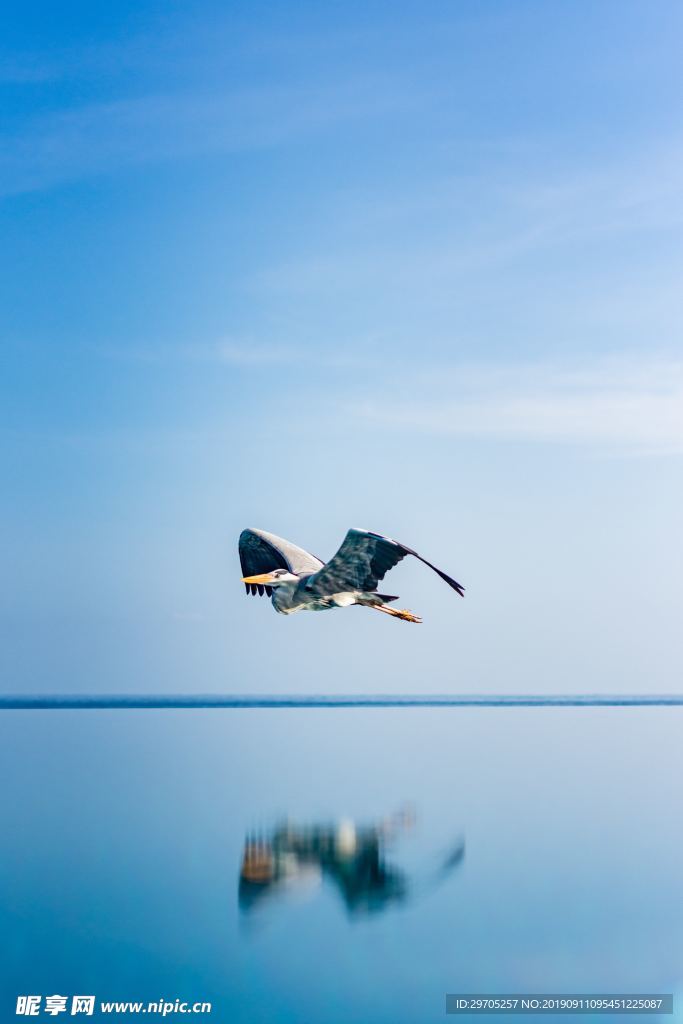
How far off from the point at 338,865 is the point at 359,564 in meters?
6.82

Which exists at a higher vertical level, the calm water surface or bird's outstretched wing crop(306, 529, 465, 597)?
bird's outstretched wing crop(306, 529, 465, 597)

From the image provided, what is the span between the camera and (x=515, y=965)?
15.4 m

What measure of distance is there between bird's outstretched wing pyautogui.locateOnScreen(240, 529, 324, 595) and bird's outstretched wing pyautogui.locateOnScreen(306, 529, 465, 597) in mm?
1835

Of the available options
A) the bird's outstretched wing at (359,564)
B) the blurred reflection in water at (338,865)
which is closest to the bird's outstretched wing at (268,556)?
the bird's outstretched wing at (359,564)

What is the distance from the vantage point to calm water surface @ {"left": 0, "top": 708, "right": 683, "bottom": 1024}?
14773mm

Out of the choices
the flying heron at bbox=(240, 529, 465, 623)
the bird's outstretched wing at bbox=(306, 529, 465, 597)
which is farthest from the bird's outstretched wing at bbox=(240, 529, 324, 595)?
the bird's outstretched wing at bbox=(306, 529, 465, 597)

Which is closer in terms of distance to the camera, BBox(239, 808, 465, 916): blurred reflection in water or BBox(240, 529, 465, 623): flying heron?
BBox(240, 529, 465, 623): flying heron

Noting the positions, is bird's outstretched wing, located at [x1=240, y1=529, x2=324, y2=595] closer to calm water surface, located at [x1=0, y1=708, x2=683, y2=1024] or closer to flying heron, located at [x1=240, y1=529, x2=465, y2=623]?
flying heron, located at [x1=240, y1=529, x2=465, y2=623]

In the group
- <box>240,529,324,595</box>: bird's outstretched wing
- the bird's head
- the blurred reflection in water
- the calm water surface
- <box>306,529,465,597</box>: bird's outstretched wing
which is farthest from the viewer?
<box>240,529,324,595</box>: bird's outstretched wing

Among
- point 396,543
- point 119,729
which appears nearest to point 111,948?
point 396,543

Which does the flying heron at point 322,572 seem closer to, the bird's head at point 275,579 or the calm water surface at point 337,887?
the bird's head at point 275,579

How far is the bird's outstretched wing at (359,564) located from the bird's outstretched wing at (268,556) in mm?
1835

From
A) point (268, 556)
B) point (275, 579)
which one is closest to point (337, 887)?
point (275, 579)

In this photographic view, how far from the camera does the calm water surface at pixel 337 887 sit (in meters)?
14.8
